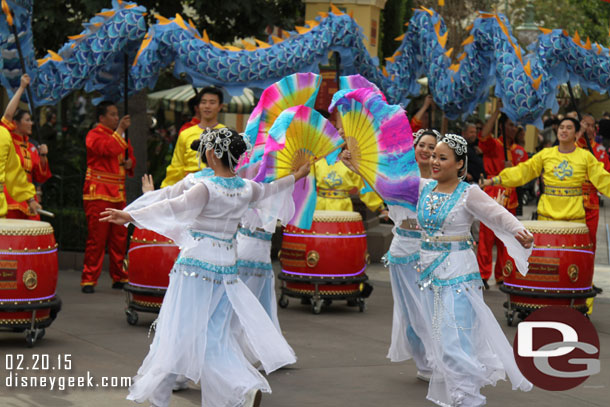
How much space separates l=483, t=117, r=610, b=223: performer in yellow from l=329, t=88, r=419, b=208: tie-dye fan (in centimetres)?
272

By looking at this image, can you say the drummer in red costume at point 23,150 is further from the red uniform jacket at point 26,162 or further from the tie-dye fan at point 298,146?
the tie-dye fan at point 298,146

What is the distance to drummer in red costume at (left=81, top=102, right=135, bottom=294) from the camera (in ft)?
33.5

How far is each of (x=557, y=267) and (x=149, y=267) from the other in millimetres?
3451

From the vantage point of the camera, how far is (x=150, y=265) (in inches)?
327

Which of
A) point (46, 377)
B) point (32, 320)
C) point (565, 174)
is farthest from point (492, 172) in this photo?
point (46, 377)

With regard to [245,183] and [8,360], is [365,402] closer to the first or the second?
[245,183]

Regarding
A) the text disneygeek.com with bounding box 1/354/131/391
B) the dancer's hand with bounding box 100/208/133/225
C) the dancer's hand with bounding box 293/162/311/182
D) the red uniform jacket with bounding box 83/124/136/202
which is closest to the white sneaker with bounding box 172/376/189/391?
the text disneygeek.com with bounding box 1/354/131/391

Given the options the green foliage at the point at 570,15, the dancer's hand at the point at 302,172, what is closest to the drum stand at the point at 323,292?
the dancer's hand at the point at 302,172

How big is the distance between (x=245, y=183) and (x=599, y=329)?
14.6 feet

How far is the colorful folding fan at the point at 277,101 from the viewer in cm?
696

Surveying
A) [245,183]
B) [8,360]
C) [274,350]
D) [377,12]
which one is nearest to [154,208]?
[245,183]

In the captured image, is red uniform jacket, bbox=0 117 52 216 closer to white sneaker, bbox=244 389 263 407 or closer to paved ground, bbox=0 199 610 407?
paved ground, bbox=0 199 610 407

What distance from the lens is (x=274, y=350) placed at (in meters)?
5.81

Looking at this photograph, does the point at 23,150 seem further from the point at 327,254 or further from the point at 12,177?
the point at 327,254
